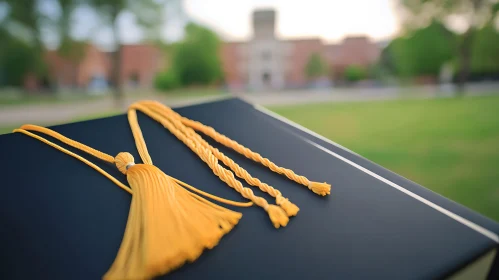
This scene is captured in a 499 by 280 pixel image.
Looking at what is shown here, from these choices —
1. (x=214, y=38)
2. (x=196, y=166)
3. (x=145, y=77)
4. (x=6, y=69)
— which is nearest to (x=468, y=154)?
(x=196, y=166)

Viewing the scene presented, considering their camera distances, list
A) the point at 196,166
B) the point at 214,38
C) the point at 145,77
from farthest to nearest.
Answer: the point at 214,38, the point at 145,77, the point at 196,166

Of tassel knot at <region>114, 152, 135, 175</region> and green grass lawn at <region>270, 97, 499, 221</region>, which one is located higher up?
tassel knot at <region>114, 152, 135, 175</region>

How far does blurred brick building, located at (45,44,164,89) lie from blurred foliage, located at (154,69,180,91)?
11 cm

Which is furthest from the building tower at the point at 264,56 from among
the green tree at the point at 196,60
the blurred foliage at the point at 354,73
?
the blurred foliage at the point at 354,73

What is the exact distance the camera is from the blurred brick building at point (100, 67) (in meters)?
3.11

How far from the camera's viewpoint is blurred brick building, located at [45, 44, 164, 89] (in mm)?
3111

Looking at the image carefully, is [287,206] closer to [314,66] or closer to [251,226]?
[251,226]

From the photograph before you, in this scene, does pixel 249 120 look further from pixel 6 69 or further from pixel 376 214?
pixel 6 69

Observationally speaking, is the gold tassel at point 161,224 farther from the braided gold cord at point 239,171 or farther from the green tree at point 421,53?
the green tree at point 421,53

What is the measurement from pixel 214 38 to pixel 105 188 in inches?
213

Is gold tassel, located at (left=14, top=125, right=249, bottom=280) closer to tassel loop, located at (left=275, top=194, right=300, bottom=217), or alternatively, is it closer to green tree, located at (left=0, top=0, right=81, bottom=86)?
tassel loop, located at (left=275, top=194, right=300, bottom=217)

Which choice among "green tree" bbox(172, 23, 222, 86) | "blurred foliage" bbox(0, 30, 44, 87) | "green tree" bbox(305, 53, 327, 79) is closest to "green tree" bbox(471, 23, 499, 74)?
"green tree" bbox(305, 53, 327, 79)

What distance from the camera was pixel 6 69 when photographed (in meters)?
2.77

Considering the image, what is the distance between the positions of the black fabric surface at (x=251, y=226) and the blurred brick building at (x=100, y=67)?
2881 millimetres
